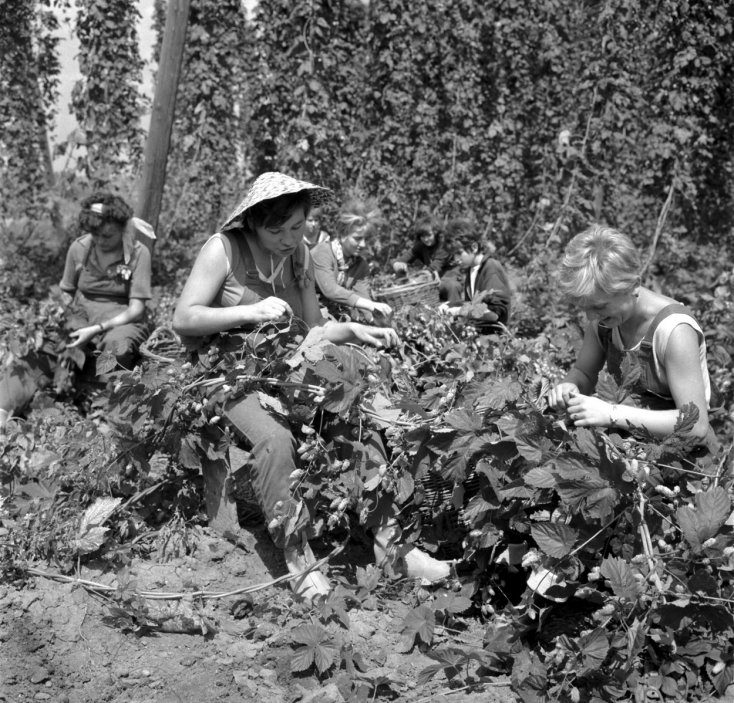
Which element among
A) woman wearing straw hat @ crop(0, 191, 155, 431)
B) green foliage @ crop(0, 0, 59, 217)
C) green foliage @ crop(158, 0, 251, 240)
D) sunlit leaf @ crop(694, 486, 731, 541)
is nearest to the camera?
sunlit leaf @ crop(694, 486, 731, 541)

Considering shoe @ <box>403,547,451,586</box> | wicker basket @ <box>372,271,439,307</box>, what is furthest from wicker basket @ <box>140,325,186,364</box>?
wicker basket @ <box>372,271,439,307</box>

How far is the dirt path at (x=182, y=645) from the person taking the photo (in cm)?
230

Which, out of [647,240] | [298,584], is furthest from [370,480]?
[647,240]

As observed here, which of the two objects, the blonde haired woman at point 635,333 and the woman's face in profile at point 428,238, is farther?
the woman's face in profile at point 428,238

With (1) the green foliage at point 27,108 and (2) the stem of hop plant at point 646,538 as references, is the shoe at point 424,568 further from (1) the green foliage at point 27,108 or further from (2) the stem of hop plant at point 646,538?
(1) the green foliage at point 27,108

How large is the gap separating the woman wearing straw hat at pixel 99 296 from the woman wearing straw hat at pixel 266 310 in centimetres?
138

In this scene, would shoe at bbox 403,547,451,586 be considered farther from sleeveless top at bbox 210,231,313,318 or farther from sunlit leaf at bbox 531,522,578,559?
sleeveless top at bbox 210,231,313,318

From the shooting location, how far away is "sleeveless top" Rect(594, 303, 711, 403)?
2.36 metres

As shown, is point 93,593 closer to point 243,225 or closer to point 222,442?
point 222,442

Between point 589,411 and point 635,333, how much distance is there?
12.0 inches

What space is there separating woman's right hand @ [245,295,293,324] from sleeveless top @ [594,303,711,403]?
1.01 m

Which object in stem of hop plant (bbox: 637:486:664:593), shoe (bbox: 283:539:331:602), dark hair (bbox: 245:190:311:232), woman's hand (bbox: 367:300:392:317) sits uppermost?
dark hair (bbox: 245:190:311:232)

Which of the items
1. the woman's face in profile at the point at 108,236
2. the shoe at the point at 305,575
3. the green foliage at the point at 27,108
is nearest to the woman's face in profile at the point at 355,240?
the woman's face in profile at the point at 108,236

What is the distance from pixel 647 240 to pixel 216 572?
31.6 ft
